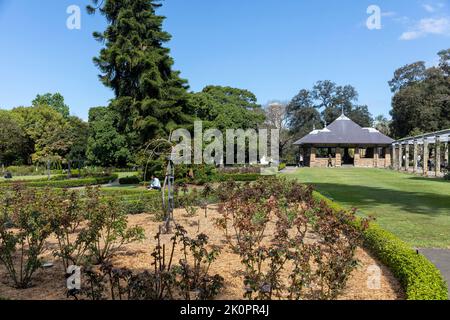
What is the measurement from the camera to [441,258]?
22.6 feet

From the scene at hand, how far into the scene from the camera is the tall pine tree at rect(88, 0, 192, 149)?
2430 centimetres

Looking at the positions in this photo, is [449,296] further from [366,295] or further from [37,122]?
[37,122]

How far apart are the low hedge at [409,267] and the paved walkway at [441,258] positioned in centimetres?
44

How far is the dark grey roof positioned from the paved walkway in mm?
35804

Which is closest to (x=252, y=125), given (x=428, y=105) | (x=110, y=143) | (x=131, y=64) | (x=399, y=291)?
(x=110, y=143)

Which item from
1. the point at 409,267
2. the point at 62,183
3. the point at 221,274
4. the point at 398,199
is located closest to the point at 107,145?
the point at 62,183

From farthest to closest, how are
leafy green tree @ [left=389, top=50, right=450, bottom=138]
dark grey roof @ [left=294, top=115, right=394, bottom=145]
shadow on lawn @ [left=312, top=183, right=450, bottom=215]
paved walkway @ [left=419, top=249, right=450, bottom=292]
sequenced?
leafy green tree @ [left=389, top=50, right=450, bottom=138] → dark grey roof @ [left=294, top=115, right=394, bottom=145] → shadow on lawn @ [left=312, top=183, right=450, bottom=215] → paved walkway @ [left=419, top=249, right=450, bottom=292]

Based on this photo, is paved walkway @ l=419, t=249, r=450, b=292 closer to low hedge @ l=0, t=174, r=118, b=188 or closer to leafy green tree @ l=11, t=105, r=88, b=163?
low hedge @ l=0, t=174, r=118, b=188

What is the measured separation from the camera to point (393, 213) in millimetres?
11453

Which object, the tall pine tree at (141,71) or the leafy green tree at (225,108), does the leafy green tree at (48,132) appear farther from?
the tall pine tree at (141,71)

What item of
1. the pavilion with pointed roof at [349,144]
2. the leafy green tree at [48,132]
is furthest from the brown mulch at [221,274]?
the pavilion with pointed roof at [349,144]

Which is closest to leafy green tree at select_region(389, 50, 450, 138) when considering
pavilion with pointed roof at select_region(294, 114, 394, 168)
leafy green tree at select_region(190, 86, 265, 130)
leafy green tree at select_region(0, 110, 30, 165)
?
pavilion with pointed roof at select_region(294, 114, 394, 168)
